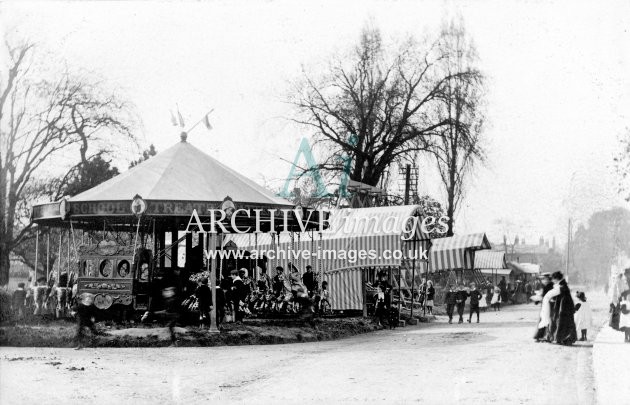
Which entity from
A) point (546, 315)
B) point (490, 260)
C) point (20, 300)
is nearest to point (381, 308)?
point (546, 315)

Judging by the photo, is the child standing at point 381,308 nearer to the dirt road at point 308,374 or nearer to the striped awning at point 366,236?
the striped awning at point 366,236

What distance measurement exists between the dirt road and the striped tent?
293 inches

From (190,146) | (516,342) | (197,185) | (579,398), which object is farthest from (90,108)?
(579,398)

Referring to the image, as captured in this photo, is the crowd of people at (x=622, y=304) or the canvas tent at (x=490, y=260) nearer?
the crowd of people at (x=622, y=304)

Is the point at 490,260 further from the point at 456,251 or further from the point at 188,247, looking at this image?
the point at 188,247

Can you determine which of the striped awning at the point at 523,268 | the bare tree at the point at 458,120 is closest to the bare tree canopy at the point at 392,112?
the bare tree at the point at 458,120

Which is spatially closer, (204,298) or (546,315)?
(204,298)

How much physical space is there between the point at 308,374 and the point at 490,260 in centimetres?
4062

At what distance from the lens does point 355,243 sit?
25609mm

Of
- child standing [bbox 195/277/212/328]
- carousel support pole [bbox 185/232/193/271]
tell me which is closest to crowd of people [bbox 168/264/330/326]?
child standing [bbox 195/277/212/328]

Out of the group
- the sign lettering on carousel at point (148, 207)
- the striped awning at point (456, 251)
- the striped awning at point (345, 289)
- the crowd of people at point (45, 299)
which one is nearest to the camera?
the sign lettering on carousel at point (148, 207)

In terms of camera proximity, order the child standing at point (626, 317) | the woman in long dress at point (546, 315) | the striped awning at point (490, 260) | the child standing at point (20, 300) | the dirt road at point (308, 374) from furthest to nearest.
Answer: the striped awning at point (490, 260) < the child standing at point (20, 300) < the woman in long dress at point (546, 315) < the child standing at point (626, 317) < the dirt road at point (308, 374)

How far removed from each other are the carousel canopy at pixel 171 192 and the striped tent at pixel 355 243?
358 cm

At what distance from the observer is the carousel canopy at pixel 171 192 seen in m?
17.9
